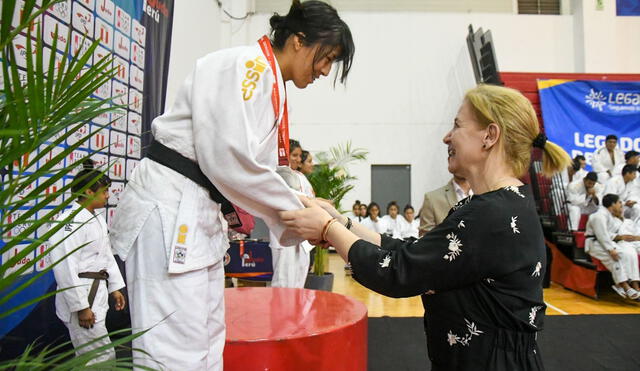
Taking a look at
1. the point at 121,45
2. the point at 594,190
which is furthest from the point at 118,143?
the point at 594,190

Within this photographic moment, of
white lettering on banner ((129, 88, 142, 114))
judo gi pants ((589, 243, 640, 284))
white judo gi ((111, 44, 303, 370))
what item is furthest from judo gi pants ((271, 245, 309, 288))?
judo gi pants ((589, 243, 640, 284))

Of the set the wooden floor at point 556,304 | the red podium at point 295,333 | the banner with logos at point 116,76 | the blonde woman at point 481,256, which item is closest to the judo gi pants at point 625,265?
the wooden floor at point 556,304

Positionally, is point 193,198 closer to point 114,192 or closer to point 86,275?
point 86,275

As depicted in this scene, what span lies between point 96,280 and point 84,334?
284 mm

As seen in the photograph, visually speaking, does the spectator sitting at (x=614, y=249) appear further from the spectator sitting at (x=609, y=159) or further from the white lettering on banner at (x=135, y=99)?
the white lettering on banner at (x=135, y=99)

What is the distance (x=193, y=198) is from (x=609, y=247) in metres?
5.54

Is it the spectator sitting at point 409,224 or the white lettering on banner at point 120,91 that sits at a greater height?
the white lettering on banner at point 120,91

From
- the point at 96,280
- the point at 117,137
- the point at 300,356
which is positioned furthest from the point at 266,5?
the point at 300,356

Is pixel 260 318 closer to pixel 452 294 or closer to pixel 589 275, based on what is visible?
pixel 452 294

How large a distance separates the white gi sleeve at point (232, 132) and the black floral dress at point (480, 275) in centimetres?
30

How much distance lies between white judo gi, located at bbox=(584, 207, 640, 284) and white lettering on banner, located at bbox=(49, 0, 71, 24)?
18.4 feet

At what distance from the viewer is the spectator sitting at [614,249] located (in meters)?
5.06

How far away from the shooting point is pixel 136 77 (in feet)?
10.2

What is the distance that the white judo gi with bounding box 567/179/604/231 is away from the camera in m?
6.63
